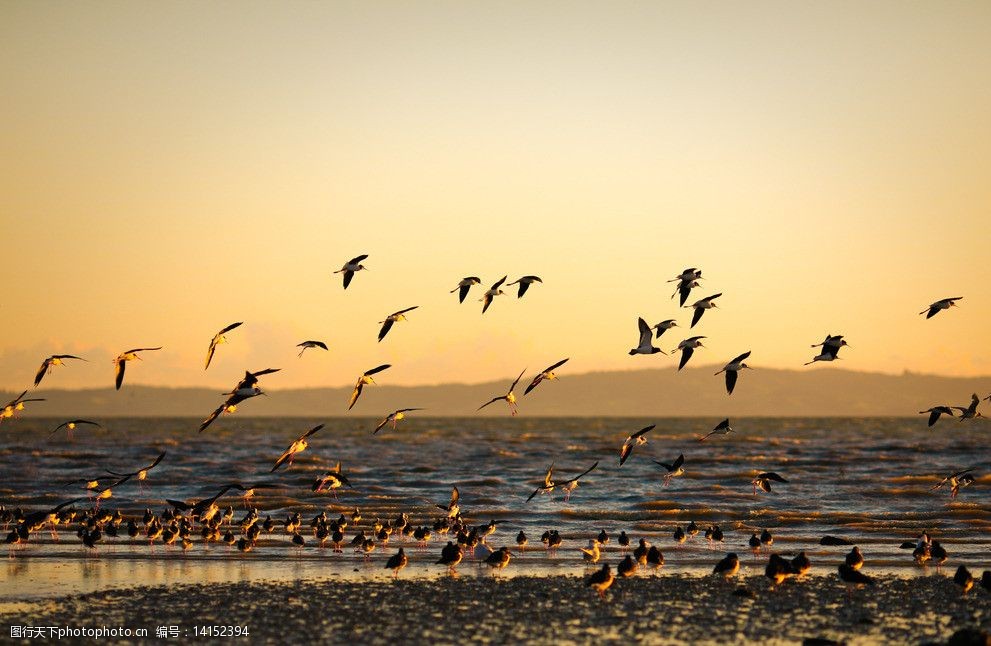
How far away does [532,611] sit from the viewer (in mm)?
17922

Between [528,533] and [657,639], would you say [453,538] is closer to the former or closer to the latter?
[528,533]

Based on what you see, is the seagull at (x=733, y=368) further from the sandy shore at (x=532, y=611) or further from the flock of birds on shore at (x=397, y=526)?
the sandy shore at (x=532, y=611)

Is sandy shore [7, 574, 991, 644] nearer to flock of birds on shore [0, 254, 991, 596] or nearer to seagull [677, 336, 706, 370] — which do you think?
flock of birds on shore [0, 254, 991, 596]

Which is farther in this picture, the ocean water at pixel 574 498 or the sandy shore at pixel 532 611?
the ocean water at pixel 574 498

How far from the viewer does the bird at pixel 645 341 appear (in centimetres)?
2788

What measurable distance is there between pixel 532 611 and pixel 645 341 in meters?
11.8

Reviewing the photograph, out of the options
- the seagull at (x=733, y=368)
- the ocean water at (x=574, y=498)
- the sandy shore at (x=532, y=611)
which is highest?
the seagull at (x=733, y=368)

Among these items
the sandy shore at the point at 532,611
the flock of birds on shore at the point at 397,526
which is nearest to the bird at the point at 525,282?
the flock of birds on shore at the point at 397,526

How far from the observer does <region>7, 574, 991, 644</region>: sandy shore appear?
16094mm

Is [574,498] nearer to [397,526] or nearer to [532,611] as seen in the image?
[397,526]

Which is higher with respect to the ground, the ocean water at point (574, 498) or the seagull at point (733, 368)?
the seagull at point (733, 368)

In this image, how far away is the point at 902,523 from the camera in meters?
32.8

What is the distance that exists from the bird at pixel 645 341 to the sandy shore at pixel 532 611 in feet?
25.2

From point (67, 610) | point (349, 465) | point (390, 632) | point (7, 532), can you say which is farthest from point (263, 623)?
point (349, 465)
